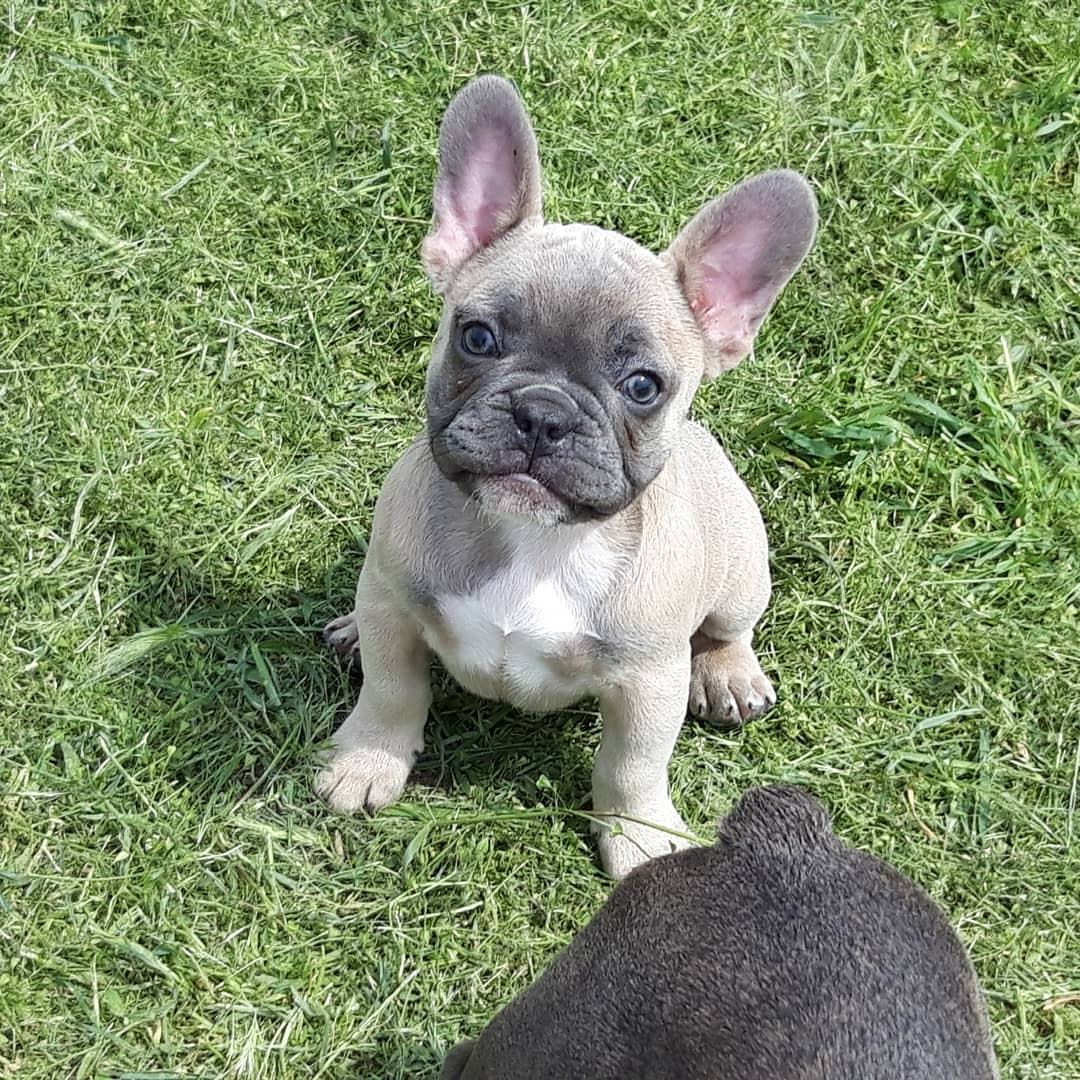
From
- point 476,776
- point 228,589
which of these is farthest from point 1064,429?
point 228,589

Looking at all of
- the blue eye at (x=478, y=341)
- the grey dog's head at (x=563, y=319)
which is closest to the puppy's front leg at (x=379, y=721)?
the grey dog's head at (x=563, y=319)

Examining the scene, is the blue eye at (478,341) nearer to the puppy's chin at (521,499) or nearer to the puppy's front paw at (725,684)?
the puppy's chin at (521,499)

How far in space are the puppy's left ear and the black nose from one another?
711mm

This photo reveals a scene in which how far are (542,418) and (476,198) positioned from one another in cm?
91

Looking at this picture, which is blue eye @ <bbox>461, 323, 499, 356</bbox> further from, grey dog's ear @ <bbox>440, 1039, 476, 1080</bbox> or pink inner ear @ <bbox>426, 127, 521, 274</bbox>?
grey dog's ear @ <bbox>440, 1039, 476, 1080</bbox>

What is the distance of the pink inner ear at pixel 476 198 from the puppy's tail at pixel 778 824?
192cm

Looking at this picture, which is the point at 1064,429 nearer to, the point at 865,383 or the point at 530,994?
the point at 865,383

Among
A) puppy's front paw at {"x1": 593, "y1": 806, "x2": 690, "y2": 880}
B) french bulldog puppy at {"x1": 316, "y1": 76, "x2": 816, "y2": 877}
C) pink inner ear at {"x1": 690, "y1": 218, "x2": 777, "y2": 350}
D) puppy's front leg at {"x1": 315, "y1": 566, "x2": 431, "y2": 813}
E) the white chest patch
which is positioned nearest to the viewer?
french bulldog puppy at {"x1": 316, "y1": 76, "x2": 816, "y2": 877}

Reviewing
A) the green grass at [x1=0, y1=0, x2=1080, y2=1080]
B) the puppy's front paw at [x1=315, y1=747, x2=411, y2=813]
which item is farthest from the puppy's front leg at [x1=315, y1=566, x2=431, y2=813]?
the green grass at [x1=0, y1=0, x2=1080, y2=1080]

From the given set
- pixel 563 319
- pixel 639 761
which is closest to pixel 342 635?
pixel 639 761

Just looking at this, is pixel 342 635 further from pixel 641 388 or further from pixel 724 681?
pixel 641 388

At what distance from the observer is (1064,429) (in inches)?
255

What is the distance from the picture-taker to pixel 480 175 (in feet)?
14.0

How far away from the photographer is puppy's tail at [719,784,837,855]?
11.0 feet
